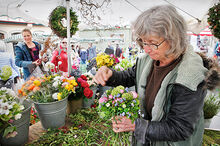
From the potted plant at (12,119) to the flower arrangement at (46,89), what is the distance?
0.08 m

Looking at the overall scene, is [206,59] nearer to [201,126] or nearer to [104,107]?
[201,126]

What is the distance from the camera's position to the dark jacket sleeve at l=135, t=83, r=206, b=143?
0.77 meters

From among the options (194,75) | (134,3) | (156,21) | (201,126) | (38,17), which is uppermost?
(134,3)

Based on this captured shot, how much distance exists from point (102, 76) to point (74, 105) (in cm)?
57

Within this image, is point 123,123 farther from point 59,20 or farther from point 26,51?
point 26,51

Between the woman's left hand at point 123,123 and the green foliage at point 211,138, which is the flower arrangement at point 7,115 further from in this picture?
the green foliage at point 211,138

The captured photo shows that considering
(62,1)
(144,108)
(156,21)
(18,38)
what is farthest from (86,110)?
(18,38)

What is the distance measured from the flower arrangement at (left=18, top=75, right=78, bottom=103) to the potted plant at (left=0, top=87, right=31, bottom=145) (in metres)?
0.08

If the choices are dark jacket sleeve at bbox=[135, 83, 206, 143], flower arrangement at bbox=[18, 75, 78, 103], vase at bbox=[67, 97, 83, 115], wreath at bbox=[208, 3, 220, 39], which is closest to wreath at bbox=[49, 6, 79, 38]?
flower arrangement at bbox=[18, 75, 78, 103]

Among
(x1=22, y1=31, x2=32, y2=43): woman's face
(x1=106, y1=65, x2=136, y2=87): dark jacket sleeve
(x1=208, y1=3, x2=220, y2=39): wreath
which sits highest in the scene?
(x1=208, y1=3, x2=220, y2=39): wreath

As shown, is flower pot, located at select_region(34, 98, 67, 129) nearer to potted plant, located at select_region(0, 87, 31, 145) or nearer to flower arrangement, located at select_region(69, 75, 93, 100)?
potted plant, located at select_region(0, 87, 31, 145)

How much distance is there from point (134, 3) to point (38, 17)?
6.36 ft

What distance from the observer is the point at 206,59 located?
0.97m

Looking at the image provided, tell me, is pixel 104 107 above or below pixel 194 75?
below
